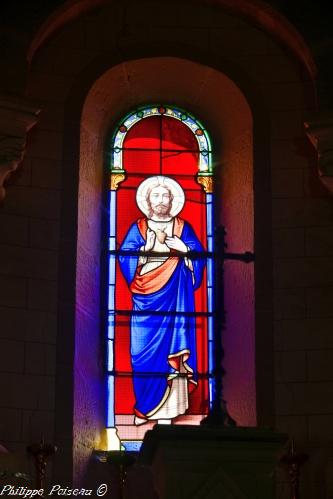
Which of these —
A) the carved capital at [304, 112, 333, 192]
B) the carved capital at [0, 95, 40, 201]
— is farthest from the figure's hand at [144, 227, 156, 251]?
the carved capital at [304, 112, 333, 192]

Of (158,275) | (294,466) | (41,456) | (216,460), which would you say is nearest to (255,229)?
(158,275)

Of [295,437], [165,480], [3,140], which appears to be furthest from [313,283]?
[165,480]

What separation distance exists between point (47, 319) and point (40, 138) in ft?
4.98

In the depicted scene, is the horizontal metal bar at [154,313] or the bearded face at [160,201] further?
the bearded face at [160,201]

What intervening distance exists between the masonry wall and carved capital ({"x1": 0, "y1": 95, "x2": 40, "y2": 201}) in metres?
0.30

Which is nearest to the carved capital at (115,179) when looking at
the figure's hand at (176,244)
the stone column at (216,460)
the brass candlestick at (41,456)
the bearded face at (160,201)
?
the bearded face at (160,201)

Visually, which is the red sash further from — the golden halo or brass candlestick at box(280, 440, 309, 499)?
brass candlestick at box(280, 440, 309, 499)

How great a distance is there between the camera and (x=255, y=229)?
9.02 metres

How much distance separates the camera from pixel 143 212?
968 centimetres

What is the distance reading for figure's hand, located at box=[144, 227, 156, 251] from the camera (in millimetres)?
9555

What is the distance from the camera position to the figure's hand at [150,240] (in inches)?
376

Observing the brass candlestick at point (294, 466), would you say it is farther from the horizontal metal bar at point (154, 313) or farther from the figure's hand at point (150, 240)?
the figure's hand at point (150, 240)

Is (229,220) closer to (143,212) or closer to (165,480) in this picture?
(143,212)

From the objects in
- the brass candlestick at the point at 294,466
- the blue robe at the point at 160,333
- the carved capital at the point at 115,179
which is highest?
the carved capital at the point at 115,179
